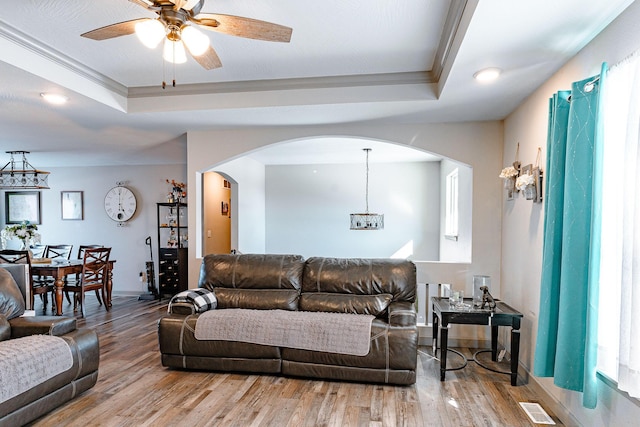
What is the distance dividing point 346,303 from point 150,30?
2640mm

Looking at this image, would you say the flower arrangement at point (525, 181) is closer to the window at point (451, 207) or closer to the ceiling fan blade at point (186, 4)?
the ceiling fan blade at point (186, 4)

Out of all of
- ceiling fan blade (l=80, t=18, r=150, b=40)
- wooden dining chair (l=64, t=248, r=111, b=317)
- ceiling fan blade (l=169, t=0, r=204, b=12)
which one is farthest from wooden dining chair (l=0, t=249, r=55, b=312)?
ceiling fan blade (l=169, t=0, r=204, b=12)

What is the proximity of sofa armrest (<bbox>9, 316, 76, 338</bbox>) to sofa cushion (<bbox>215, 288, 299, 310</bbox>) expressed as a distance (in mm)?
1307

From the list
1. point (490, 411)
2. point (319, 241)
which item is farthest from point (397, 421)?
point (319, 241)

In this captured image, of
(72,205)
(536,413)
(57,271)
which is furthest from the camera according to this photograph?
(72,205)

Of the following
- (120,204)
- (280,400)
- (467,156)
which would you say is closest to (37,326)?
(280,400)

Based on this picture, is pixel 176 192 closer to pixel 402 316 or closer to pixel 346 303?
pixel 346 303

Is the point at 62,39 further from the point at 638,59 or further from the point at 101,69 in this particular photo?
the point at 638,59

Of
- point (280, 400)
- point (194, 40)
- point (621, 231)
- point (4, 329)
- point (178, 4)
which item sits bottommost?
point (280, 400)

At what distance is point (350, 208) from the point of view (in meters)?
7.85

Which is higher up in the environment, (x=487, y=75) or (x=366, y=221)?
(x=487, y=75)

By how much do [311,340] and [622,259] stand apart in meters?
2.17

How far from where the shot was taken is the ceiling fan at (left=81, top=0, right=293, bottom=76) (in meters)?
1.92

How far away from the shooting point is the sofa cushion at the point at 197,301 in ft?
11.6
